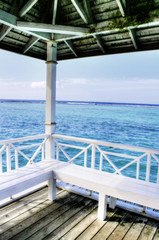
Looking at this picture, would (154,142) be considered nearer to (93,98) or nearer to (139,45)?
(139,45)

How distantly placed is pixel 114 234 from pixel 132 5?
306 centimetres

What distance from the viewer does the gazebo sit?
2.37 meters

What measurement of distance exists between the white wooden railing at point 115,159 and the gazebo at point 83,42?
0.09 feet

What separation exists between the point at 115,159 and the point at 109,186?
8.20 metres

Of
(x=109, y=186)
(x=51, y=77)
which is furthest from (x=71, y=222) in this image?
(x=51, y=77)

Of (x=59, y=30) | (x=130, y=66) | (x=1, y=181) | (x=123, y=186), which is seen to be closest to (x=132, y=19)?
(x=59, y=30)

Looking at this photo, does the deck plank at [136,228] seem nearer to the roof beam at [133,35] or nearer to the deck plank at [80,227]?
the deck plank at [80,227]

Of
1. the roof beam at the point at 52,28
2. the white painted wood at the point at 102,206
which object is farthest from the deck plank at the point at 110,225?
the roof beam at the point at 52,28

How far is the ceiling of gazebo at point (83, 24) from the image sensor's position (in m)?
2.44

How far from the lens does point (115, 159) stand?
10305 millimetres

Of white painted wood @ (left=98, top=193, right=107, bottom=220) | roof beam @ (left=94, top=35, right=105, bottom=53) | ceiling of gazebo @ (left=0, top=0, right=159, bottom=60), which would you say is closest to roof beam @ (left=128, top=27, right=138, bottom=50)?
ceiling of gazebo @ (left=0, top=0, right=159, bottom=60)

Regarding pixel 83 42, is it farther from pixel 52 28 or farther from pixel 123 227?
pixel 123 227

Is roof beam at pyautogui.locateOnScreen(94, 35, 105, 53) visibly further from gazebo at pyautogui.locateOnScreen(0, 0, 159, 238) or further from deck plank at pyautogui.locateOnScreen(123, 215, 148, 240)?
deck plank at pyautogui.locateOnScreen(123, 215, 148, 240)

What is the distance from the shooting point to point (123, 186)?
7.89 ft
